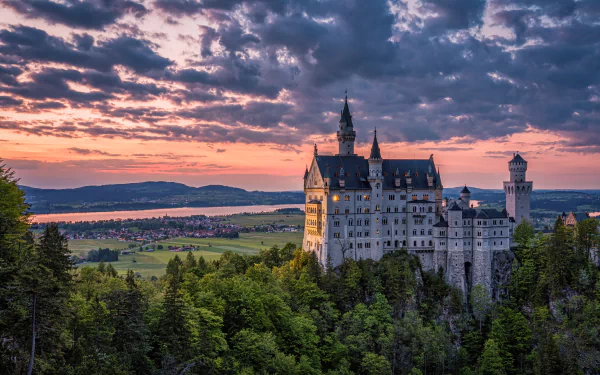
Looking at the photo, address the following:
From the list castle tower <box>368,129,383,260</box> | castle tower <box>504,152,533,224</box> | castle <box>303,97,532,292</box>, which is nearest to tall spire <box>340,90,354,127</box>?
castle <box>303,97,532,292</box>

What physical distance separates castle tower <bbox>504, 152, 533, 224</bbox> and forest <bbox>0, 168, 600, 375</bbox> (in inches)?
476

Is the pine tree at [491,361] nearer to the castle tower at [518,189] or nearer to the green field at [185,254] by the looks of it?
the castle tower at [518,189]

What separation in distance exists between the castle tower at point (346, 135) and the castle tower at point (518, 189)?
41.1 m

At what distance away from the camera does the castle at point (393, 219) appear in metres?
94.6

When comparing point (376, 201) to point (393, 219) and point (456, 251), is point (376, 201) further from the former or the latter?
point (456, 251)

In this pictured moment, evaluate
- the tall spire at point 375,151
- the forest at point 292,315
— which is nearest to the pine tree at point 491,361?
the forest at point 292,315

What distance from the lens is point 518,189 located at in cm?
11650

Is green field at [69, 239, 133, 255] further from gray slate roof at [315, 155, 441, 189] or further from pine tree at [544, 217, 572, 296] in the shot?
pine tree at [544, 217, 572, 296]

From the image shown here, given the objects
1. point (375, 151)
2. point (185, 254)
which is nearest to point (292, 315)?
point (375, 151)

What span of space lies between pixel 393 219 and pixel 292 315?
3228 centimetres

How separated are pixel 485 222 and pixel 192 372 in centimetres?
6743

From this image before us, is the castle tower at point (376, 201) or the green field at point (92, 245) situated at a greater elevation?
the castle tower at point (376, 201)

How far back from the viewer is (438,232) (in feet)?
326

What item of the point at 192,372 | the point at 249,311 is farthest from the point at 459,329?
the point at 192,372
